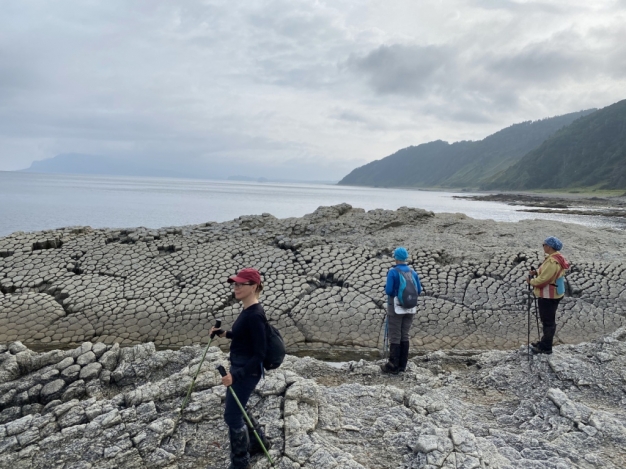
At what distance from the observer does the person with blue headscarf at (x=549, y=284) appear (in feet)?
19.9

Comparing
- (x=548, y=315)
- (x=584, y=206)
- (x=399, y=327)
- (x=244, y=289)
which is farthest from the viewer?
(x=584, y=206)

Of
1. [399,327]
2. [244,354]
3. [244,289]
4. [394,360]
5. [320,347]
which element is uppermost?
[244,289]

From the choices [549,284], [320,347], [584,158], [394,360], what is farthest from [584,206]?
[394,360]

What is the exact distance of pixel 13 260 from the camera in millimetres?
11711

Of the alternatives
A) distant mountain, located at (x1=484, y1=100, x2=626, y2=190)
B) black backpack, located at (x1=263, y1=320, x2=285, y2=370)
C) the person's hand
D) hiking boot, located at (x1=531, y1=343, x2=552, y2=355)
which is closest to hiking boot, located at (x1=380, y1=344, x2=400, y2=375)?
hiking boot, located at (x1=531, y1=343, x2=552, y2=355)

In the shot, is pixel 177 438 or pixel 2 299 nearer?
pixel 177 438

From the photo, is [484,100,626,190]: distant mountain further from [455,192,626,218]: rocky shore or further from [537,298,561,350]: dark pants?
[537,298,561,350]: dark pants

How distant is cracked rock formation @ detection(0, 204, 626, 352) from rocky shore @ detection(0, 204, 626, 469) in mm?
46

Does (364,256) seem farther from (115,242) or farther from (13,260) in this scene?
(13,260)

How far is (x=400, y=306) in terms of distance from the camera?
605cm

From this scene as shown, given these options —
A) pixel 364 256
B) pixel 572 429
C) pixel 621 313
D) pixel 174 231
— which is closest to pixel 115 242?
pixel 174 231

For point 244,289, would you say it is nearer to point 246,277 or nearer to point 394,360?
point 246,277

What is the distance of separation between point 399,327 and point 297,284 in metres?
4.73

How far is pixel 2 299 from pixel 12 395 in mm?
6426
